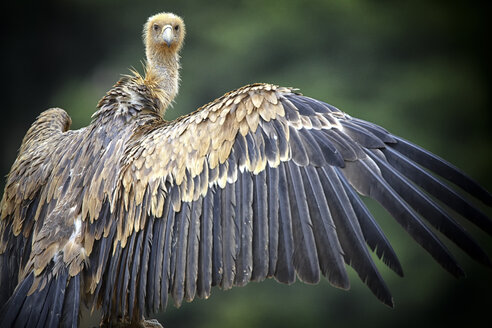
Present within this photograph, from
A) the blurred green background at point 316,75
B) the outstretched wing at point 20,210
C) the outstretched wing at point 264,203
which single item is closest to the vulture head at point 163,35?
the outstretched wing at point 20,210

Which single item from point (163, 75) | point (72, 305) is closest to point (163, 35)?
point (163, 75)

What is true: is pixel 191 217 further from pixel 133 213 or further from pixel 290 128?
pixel 290 128

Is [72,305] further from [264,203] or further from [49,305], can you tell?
[264,203]

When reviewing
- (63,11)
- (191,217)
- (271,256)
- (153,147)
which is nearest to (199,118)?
(153,147)

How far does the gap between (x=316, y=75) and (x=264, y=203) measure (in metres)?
7.89

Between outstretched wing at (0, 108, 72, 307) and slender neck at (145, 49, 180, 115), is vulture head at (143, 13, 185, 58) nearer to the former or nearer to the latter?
slender neck at (145, 49, 180, 115)

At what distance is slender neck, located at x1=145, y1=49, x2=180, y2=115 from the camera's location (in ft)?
17.5

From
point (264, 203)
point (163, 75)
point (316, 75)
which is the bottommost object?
point (264, 203)

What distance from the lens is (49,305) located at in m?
3.86

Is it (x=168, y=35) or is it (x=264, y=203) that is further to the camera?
(x=168, y=35)

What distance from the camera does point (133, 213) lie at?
389 centimetres

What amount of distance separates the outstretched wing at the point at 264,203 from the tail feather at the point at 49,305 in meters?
0.15

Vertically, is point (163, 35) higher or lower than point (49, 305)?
higher

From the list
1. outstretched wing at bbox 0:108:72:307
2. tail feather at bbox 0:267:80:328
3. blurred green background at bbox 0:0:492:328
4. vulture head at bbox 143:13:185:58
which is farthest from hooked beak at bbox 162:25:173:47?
blurred green background at bbox 0:0:492:328
